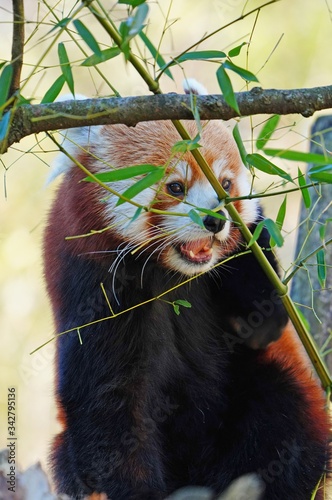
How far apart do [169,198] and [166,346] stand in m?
0.71

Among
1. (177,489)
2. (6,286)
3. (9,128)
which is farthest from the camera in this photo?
(6,286)

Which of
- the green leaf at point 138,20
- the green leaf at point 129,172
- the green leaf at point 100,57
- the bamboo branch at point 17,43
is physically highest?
the bamboo branch at point 17,43

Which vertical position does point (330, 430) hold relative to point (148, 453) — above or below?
below

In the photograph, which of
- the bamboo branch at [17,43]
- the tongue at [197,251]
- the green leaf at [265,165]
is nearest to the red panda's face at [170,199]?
the tongue at [197,251]

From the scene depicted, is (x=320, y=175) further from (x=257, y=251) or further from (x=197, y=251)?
(x=197, y=251)

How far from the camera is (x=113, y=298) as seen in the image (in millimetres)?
3082

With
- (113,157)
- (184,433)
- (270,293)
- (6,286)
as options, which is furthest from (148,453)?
(6,286)

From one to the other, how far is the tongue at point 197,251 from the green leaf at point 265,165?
0.85m

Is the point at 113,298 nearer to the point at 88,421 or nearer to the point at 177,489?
the point at 88,421

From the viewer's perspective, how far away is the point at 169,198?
10.00ft

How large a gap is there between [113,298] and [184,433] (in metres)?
0.76

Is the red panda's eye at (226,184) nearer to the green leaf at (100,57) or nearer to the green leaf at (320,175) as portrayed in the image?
the green leaf at (320,175)

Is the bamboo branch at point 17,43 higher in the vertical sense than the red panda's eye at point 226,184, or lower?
higher

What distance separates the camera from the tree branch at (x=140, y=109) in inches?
70.9
